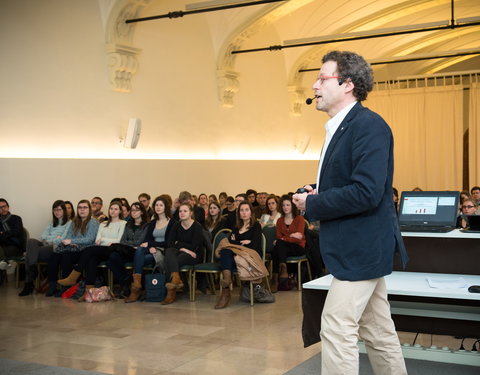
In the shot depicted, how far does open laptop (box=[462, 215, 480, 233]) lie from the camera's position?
13.5 ft

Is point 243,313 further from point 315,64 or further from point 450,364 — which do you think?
point 315,64

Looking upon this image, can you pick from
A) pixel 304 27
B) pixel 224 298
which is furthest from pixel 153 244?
pixel 304 27

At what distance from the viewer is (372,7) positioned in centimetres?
1510

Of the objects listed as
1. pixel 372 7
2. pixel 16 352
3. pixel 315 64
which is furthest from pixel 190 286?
pixel 315 64

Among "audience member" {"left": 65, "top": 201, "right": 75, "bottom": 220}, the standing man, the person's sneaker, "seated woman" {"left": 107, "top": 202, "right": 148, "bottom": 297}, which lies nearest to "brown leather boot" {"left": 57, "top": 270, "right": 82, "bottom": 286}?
"seated woman" {"left": 107, "top": 202, "right": 148, "bottom": 297}

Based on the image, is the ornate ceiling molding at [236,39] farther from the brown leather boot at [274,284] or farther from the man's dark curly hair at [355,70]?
the man's dark curly hair at [355,70]

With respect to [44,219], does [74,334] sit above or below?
below

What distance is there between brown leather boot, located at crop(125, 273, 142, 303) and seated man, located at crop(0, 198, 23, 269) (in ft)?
6.91

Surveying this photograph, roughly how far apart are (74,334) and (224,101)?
A: 864 cm

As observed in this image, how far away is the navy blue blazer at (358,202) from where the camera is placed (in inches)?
107

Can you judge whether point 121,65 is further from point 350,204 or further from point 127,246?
point 350,204

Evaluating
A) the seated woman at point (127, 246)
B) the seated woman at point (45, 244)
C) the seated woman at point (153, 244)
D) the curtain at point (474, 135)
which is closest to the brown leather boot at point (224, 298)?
the seated woman at point (153, 244)

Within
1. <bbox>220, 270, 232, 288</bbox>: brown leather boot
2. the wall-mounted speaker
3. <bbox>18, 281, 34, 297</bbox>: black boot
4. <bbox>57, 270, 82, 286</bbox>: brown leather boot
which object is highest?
the wall-mounted speaker

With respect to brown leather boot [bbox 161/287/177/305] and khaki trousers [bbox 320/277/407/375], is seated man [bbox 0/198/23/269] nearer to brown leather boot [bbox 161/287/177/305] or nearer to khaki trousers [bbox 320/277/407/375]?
brown leather boot [bbox 161/287/177/305]
